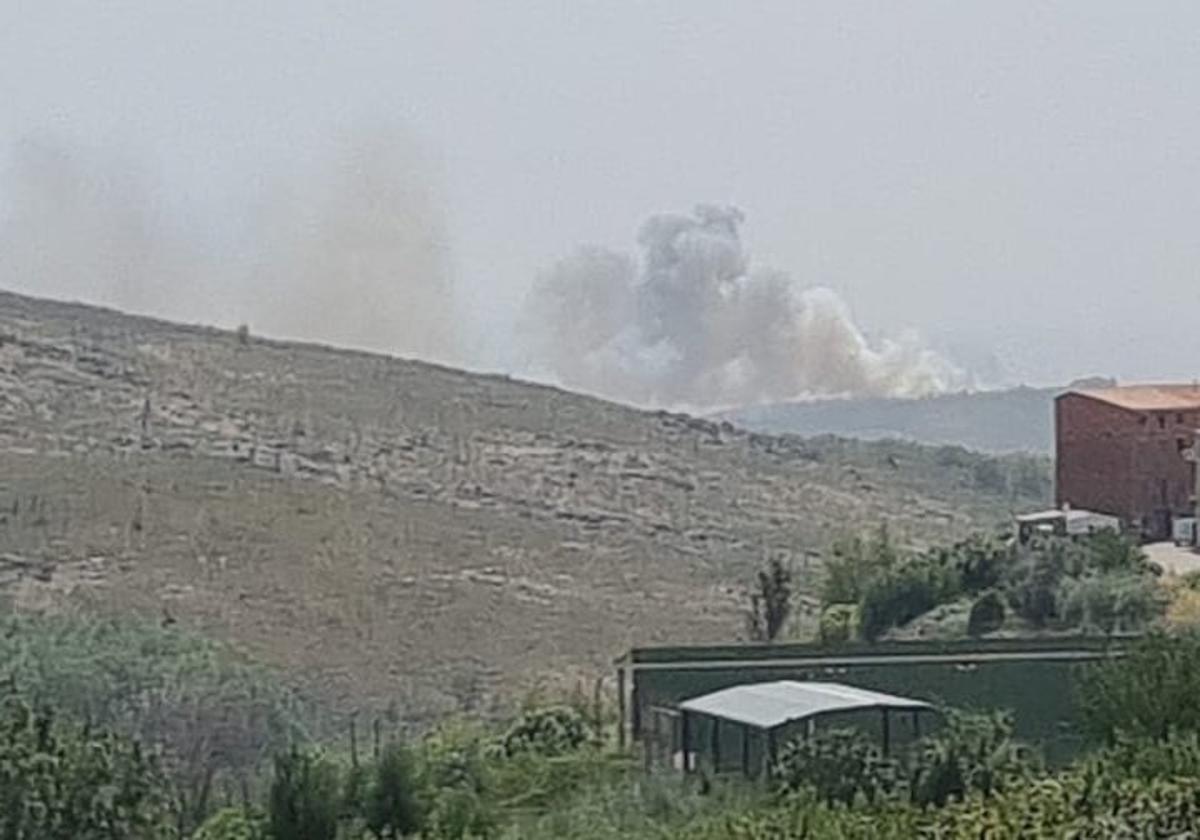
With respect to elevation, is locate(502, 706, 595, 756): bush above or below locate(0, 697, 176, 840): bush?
above

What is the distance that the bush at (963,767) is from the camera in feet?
63.4

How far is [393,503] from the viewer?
5575cm

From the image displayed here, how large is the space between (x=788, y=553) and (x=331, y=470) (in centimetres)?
886

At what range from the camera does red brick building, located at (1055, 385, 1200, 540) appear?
48.0 m

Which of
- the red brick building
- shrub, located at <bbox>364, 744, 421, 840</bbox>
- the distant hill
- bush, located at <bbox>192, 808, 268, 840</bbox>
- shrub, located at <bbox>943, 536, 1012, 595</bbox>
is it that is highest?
the distant hill

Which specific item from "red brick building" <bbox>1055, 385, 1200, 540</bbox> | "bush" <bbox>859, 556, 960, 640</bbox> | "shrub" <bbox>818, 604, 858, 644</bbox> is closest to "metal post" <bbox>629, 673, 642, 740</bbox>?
"shrub" <bbox>818, 604, 858, 644</bbox>

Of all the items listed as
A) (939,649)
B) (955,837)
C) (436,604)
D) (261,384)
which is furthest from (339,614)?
(955,837)

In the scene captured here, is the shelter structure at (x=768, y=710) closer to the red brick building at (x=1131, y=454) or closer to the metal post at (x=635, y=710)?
the metal post at (x=635, y=710)

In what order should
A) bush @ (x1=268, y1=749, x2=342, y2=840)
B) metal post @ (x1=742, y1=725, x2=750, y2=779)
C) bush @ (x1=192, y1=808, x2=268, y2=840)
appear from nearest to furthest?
1. bush @ (x1=268, y1=749, x2=342, y2=840)
2. bush @ (x1=192, y1=808, x2=268, y2=840)
3. metal post @ (x1=742, y1=725, x2=750, y2=779)

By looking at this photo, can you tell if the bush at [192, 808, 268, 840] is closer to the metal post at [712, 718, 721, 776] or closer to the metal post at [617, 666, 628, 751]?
the metal post at [712, 718, 721, 776]

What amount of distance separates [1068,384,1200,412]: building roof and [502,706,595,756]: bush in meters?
18.1

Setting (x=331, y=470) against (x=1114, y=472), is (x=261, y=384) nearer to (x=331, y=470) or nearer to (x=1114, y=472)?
(x=331, y=470)

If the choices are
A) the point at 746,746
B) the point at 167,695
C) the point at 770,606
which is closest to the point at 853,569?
the point at 770,606

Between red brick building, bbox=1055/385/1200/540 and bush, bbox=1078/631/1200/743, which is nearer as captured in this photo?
bush, bbox=1078/631/1200/743
